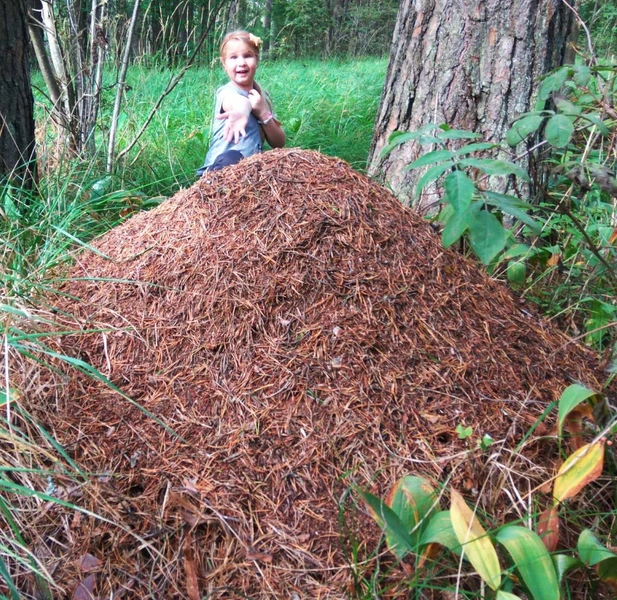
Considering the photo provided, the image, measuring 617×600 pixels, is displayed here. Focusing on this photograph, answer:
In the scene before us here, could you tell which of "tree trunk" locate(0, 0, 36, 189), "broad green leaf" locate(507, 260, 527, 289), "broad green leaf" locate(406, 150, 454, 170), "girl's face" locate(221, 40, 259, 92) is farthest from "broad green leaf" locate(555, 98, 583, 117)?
"tree trunk" locate(0, 0, 36, 189)

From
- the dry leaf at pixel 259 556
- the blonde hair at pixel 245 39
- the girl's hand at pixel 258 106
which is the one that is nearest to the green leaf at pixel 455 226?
the dry leaf at pixel 259 556

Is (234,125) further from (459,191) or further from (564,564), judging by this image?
(564,564)

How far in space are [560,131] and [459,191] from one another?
38 cm

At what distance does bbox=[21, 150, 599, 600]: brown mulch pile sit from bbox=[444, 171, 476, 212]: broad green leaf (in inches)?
17.1

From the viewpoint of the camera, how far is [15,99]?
9.09ft

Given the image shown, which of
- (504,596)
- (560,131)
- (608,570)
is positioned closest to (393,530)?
(504,596)

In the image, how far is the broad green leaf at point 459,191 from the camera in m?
1.44

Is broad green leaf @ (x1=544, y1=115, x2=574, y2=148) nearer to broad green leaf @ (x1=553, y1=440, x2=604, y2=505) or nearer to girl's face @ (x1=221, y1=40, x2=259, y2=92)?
broad green leaf @ (x1=553, y1=440, x2=604, y2=505)

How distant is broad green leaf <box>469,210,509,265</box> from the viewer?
152cm

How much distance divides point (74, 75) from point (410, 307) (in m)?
2.72

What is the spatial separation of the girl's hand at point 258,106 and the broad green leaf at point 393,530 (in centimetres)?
243

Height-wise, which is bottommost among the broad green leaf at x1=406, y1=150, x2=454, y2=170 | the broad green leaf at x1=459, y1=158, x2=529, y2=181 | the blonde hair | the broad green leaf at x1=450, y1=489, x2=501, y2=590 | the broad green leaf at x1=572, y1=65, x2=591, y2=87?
the broad green leaf at x1=450, y1=489, x2=501, y2=590

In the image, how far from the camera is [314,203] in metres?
1.92

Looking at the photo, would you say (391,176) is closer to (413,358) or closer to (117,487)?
(413,358)
